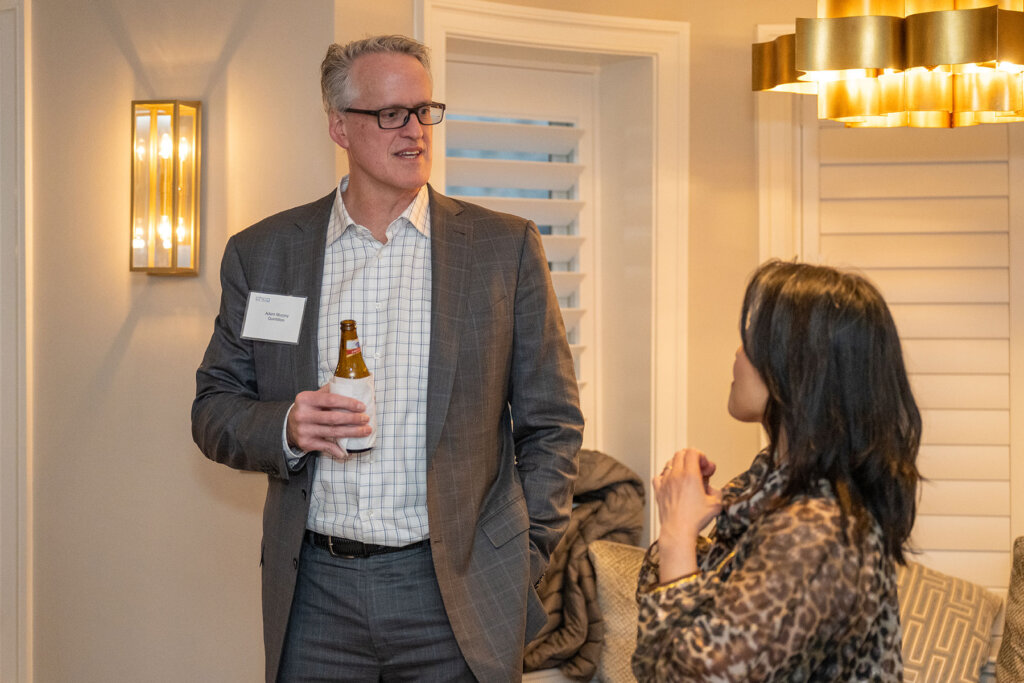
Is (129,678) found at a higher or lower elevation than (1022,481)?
lower

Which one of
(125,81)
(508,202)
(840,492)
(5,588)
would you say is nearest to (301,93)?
(125,81)

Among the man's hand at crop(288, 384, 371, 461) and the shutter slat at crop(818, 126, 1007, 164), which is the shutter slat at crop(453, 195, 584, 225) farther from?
the man's hand at crop(288, 384, 371, 461)

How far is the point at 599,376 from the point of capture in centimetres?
365

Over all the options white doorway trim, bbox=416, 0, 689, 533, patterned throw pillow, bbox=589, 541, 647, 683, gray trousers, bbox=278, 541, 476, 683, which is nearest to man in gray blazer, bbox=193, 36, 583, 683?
gray trousers, bbox=278, 541, 476, 683

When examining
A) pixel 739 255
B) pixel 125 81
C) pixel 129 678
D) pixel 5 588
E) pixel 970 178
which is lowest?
pixel 129 678

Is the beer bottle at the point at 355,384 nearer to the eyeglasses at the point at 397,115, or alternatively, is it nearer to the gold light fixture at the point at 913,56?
the eyeglasses at the point at 397,115

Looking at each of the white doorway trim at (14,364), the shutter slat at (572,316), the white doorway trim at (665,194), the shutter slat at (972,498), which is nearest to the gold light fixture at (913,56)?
the white doorway trim at (665,194)

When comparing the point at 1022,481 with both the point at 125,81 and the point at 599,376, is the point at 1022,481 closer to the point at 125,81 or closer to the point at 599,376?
the point at 599,376

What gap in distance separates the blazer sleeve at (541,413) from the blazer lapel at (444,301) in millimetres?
149

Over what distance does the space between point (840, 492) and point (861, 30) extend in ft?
3.87

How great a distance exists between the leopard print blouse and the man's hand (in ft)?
2.16

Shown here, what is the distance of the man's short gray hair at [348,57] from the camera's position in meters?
2.19

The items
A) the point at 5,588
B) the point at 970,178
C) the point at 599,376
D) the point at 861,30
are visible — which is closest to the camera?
the point at 861,30

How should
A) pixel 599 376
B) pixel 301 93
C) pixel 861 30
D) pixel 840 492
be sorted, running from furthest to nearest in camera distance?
1. pixel 599 376
2. pixel 301 93
3. pixel 861 30
4. pixel 840 492
